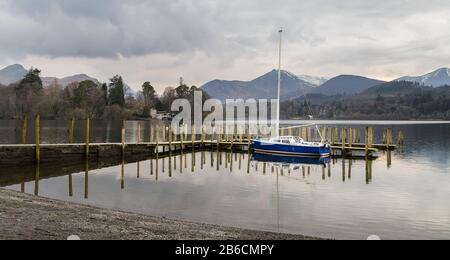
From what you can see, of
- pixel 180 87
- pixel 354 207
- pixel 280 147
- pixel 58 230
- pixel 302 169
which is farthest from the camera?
pixel 180 87

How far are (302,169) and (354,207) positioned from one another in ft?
53.7

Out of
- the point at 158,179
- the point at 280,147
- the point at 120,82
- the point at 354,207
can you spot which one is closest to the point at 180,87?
the point at 120,82

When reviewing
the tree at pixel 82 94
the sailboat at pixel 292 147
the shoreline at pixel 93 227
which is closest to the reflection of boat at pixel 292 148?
the sailboat at pixel 292 147

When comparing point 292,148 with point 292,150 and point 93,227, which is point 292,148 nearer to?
point 292,150

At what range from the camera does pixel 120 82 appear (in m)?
172

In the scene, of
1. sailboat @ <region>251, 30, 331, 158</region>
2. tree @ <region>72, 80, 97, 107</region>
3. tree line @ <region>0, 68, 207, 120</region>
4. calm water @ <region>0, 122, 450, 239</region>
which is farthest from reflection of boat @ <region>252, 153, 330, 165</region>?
tree @ <region>72, 80, 97, 107</region>

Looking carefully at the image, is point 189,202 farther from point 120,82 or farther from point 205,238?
point 120,82

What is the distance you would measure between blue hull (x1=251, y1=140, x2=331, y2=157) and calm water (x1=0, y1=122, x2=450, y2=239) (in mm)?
5336

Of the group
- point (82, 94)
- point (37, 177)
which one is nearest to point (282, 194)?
point (37, 177)

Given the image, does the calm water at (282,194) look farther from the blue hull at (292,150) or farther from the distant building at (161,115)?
the distant building at (161,115)

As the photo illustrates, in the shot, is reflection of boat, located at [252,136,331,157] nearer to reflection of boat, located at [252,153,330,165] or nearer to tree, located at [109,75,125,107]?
reflection of boat, located at [252,153,330,165]

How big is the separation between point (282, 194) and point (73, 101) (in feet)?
458

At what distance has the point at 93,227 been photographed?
13.5 meters

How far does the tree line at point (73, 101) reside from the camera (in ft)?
475
